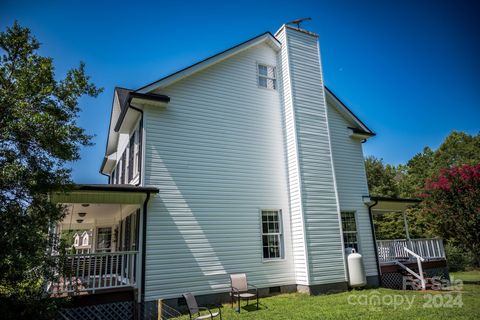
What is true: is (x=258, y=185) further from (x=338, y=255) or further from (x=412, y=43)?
(x=412, y=43)

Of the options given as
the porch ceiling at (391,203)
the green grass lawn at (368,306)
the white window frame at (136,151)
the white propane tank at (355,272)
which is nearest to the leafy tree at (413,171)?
the porch ceiling at (391,203)

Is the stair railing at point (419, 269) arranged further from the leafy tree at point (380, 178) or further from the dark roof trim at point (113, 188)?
the leafy tree at point (380, 178)

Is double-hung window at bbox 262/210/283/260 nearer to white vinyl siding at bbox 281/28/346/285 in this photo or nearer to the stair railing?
white vinyl siding at bbox 281/28/346/285

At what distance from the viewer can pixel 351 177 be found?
44.5 feet

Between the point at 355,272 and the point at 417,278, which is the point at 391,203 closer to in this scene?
the point at 417,278

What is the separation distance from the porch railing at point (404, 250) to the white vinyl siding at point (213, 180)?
234 inches

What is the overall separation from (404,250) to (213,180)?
34.5ft

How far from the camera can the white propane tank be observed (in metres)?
11.0

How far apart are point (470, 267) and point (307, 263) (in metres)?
21.7

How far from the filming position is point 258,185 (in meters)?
11.5

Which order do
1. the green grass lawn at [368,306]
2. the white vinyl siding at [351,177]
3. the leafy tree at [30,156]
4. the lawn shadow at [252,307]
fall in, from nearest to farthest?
the leafy tree at [30,156], the green grass lawn at [368,306], the lawn shadow at [252,307], the white vinyl siding at [351,177]

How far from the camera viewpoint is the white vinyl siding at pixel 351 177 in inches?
502

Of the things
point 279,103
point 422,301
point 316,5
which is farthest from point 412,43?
point 422,301

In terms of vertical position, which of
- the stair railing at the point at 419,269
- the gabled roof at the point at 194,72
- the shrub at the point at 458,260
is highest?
the gabled roof at the point at 194,72
